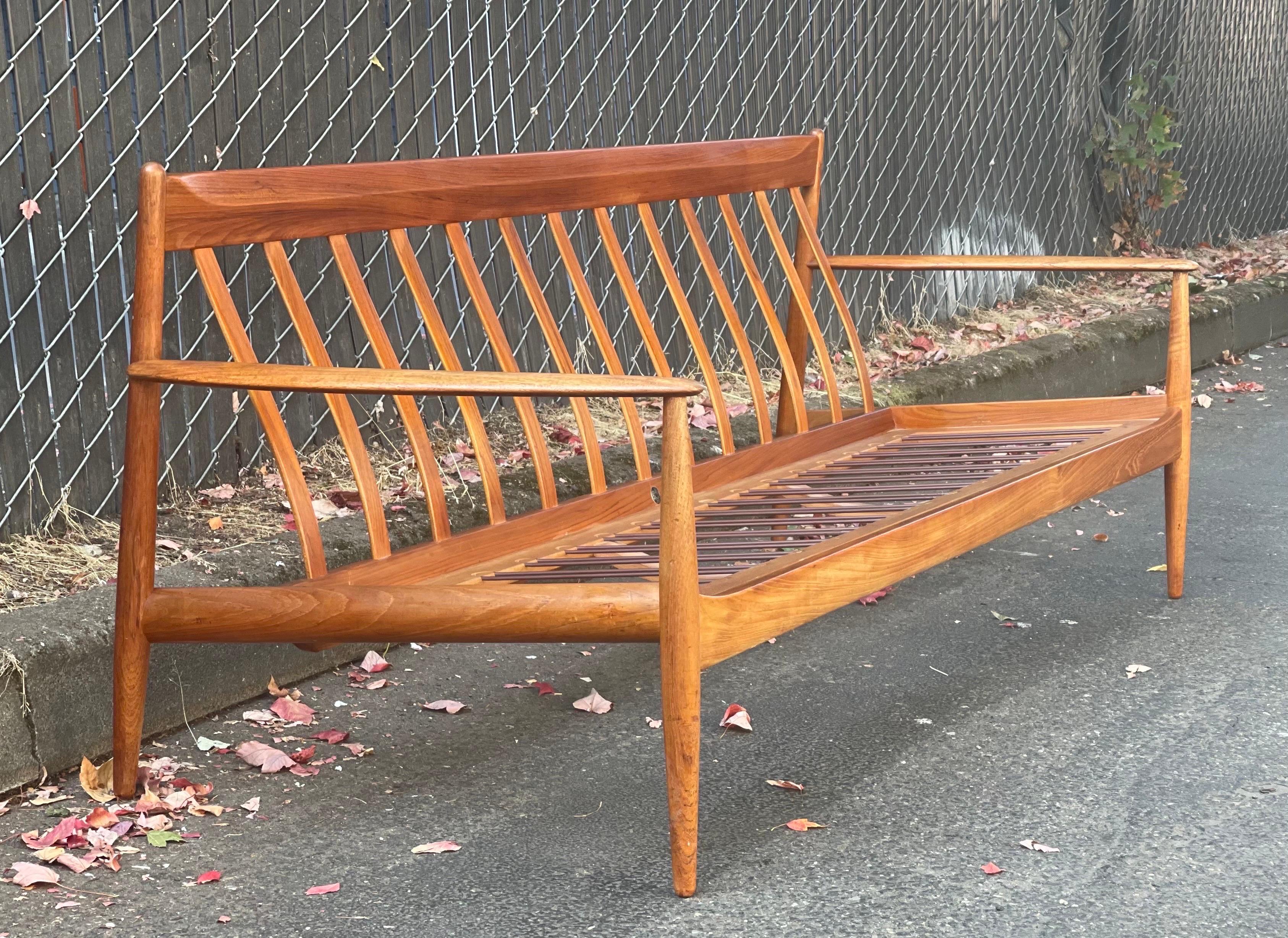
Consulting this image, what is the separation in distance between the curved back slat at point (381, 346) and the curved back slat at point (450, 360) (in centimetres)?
8

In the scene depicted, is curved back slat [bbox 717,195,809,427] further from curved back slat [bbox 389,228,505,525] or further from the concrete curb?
curved back slat [bbox 389,228,505,525]

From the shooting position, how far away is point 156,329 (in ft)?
7.73

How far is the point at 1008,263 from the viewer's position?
351cm

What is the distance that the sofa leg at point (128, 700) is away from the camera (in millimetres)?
2391

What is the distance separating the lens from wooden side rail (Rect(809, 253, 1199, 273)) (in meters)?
3.46

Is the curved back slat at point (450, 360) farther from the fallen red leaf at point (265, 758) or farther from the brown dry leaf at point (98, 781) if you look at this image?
the brown dry leaf at point (98, 781)

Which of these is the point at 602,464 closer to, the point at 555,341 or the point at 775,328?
the point at 555,341

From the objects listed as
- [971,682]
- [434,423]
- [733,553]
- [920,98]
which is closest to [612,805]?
[733,553]

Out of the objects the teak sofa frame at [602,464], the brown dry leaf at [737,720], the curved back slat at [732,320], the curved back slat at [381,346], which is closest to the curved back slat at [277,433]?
the teak sofa frame at [602,464]

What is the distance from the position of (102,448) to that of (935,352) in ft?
10.7

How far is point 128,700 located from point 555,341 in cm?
106

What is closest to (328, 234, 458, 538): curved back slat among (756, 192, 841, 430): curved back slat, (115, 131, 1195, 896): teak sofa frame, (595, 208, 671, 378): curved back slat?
(115, 131, 1195, 896): teak sofa frame

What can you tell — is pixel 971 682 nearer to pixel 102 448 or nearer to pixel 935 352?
pixel 102 448

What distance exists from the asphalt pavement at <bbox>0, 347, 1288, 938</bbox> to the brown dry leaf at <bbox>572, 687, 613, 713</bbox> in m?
0.02
